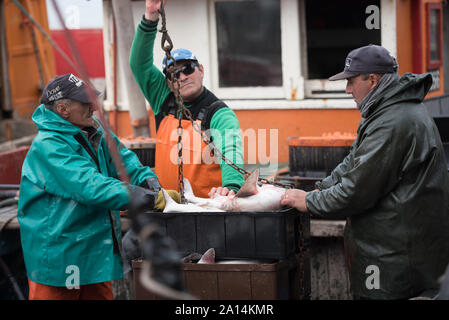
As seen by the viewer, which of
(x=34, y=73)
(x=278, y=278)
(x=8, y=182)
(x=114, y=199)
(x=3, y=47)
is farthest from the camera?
(x=34, y=73)

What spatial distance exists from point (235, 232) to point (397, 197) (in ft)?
3.13

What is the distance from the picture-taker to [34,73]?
12031 mm

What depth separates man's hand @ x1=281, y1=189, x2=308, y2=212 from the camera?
3518 mm

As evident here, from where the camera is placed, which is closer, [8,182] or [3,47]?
[8,182]

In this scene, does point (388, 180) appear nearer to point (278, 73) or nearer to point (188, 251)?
point (188, 251)

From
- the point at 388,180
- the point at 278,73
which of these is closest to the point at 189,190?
the point at 388,180

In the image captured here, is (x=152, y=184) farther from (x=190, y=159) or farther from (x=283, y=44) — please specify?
(x=283, y=44)

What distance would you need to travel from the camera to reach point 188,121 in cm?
468

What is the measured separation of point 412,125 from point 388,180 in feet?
1.11

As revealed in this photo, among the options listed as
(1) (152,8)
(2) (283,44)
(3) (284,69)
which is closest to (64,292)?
(1) (152,8)

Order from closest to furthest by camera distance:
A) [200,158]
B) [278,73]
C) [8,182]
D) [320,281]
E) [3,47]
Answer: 1. [200,158]
2. [320,281]
3. [8,182]
4. [278,73]
5. [3,47]

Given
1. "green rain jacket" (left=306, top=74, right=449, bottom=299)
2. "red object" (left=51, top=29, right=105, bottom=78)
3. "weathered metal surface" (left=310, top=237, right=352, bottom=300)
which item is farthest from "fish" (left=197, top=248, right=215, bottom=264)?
"red object" (left=51, top=29, right=105, bottom=78)

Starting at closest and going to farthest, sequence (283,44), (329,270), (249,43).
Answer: (329,270) → (283,44) → (249,43)

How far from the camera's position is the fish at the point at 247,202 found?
11.5 feet
